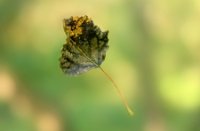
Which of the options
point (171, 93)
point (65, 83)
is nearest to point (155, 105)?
point (171, 93)

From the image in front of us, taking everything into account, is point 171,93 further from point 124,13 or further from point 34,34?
point 34,34

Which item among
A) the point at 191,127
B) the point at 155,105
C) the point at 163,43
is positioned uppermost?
the point at 163,43

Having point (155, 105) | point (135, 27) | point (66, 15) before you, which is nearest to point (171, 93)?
point (155, 105)

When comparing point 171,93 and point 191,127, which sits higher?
point 171,93

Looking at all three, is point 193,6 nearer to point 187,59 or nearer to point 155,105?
point 187,59

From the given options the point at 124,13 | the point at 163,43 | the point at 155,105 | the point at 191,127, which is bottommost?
the point at 191,127

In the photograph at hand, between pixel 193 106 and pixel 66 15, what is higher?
pixel 66 15
